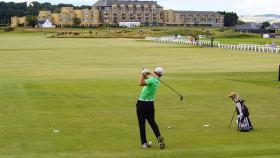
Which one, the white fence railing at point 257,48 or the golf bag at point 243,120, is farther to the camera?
the white fence railing at point 257,48

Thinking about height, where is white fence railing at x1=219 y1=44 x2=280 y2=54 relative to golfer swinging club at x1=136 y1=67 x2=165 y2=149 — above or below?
below

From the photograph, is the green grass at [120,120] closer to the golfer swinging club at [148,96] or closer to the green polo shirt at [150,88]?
the golfer swinging club at [148,96]

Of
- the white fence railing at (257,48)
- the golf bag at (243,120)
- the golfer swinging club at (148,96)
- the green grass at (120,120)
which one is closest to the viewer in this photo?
the golfer swinging club at (148,96)

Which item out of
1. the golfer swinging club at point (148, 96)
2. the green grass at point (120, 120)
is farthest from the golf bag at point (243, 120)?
the golfer swinging club at point (148, 96)

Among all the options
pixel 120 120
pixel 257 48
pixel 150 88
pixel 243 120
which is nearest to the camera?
pixel 150 88

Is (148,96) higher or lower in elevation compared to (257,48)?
higher

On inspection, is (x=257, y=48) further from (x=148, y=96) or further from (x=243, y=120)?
(x=148, y=96)

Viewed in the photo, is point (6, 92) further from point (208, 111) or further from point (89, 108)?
point (208, 111)

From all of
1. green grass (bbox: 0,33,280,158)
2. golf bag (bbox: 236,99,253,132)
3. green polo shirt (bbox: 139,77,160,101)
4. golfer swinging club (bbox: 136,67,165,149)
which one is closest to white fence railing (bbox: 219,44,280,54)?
green grass (bbox: 0,33,280,158)

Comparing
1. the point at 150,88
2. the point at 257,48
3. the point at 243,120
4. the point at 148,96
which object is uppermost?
the point at 150,88

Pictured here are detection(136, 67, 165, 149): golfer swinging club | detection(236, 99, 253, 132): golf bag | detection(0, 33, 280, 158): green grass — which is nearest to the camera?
detection(136, 67, 165, 149): golfer swinging club

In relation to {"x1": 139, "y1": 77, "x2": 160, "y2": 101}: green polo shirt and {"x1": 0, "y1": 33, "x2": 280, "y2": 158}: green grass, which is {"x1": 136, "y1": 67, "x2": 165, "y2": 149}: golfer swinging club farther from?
{"x1": 0, "y1": 33, "x2": 280, "y2": 158}: green grass

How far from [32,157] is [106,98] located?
12.2 meters

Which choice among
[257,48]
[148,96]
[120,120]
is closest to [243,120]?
[148,96]
